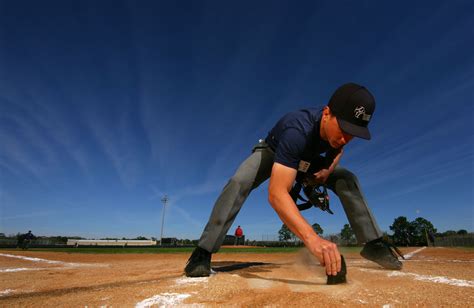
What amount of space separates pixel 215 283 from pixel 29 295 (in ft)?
4.36

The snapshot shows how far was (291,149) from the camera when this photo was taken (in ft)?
6.95

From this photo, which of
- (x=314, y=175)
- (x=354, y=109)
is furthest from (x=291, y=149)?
(x=314, y=175)

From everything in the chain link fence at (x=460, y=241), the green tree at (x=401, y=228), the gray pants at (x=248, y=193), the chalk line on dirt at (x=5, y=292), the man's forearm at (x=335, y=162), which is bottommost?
the chalk line on dirt at (x=5, y=292)

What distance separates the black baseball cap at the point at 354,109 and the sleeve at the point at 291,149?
31 centimetres

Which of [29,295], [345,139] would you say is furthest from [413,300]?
[29,295]

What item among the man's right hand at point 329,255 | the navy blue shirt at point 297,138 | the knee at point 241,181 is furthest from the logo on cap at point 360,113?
the knee at point 241,181

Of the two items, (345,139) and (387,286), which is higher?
(345,139)

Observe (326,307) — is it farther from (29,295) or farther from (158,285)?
(29,295)

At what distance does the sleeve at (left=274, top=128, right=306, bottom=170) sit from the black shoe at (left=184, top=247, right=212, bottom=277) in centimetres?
119

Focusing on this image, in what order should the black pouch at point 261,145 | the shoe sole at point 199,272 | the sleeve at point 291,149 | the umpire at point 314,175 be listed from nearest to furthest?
the umpire at point 314,175 → the sleeve at point 291,149 → the shoe sole at point 199,272 → the black pouch at point 261,145

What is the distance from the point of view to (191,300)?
169cm

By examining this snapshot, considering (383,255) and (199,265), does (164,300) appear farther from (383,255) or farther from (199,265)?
(383,255)

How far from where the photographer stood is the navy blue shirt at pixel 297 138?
83.4 inches

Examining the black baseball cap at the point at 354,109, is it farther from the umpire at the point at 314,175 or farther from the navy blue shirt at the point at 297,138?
the navy blue shirt at the point at 297,138
